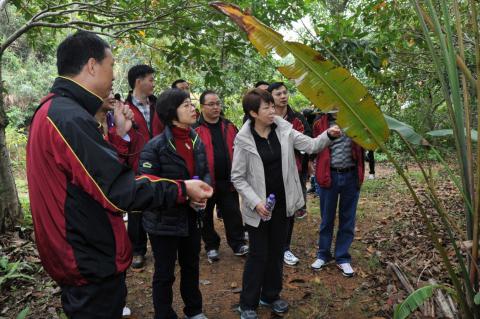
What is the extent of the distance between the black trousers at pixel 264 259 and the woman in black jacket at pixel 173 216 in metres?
0.46

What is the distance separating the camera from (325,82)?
238 cm

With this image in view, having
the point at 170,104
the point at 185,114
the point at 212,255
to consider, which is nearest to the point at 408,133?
the point at 185,114

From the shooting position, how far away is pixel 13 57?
18.2 meters

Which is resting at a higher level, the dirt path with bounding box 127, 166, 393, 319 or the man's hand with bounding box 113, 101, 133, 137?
the man's hand with bounding box 113, 101, 133, 137

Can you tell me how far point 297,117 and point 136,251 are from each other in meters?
2.72

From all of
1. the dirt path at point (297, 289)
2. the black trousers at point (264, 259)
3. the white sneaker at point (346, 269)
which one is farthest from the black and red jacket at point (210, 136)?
the white sneaker at point (346, 269)

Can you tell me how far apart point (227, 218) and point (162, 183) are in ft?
9.82

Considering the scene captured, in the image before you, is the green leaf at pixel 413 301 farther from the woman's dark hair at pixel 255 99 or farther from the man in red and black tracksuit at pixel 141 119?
the man in red and black tracksuit at pixel 141 119

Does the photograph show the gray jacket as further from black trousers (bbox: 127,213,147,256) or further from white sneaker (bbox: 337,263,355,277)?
black trousers (bbox: 127,213,147,256)

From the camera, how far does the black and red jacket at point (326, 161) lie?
4363 mm

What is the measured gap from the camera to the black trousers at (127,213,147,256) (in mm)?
4820

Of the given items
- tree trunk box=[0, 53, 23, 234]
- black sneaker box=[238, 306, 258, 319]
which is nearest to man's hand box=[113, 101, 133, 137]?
black sneaker box=[238, 306, 258, 319]

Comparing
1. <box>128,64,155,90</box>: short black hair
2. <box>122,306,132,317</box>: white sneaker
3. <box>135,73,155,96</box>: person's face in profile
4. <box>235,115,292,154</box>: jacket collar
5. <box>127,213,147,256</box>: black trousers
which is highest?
<box>128,64,155,90</box>: short black hair

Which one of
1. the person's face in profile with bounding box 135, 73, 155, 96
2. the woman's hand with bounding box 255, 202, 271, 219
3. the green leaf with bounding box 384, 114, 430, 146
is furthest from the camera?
Result: the person's face in profile with bounding box 135, 73, 155, 96
